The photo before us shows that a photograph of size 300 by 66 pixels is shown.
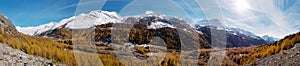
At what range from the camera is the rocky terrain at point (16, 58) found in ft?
50.5

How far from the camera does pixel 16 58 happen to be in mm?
16156

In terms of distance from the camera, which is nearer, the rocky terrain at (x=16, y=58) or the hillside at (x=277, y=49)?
the rocky terrain at (x=16, y=58)

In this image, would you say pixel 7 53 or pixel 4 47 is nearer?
pixel 7 53

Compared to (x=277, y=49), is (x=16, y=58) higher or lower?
higher

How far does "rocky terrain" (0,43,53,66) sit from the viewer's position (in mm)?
15391

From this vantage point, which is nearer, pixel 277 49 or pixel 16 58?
pixel 16 58

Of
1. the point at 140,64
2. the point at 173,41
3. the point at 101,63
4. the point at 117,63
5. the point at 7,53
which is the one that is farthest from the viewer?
the point at 173,41

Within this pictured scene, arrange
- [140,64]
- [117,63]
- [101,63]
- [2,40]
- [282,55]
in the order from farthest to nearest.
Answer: [140,64] → [117,63] → [101,63] → [282,55] → [2,40]

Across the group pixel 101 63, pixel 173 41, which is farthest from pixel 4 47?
pixel 173 41

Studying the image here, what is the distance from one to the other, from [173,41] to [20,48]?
138 metres

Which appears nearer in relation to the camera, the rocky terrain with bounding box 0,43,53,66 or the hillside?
the rocky terrain with bounding box 0,43,53,66

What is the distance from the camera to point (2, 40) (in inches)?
736

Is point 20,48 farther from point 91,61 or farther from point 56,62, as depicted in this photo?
point 91,61

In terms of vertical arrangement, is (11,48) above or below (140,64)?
above
